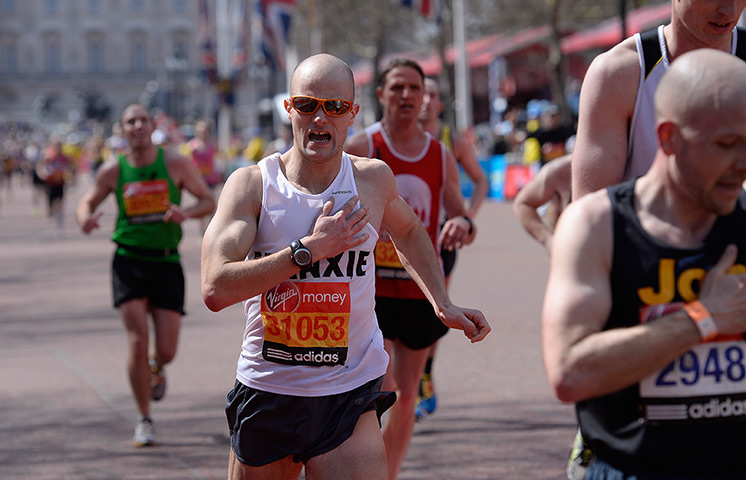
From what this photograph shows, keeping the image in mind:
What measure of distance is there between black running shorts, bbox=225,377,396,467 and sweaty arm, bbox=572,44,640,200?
1.10 meters

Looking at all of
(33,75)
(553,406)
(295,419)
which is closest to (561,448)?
(553,406)

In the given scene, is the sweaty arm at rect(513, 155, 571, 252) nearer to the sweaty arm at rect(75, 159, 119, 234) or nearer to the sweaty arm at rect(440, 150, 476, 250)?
the sweaty arm at rect(440, 150, 476, 250)

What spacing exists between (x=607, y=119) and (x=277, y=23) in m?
25.9

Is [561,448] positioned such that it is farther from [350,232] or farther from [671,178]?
[671,178]

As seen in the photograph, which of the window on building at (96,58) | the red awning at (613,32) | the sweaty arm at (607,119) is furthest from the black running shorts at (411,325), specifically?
Answer: the window on building at (96,58)

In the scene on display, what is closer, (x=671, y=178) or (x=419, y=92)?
(x=671, y=178)

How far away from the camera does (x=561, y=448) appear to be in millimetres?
6430

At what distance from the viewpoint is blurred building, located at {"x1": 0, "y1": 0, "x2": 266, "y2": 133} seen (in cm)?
12383

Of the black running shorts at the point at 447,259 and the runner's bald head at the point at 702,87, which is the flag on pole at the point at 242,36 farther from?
the runner's bald head at the point at 702,87

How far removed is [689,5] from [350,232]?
1239mm

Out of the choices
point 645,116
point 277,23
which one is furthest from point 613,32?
point 645,116

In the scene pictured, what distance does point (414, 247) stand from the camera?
4281mm

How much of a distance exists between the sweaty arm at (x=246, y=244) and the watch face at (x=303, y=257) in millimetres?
19

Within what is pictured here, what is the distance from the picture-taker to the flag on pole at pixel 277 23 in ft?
93.4
